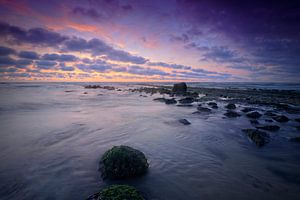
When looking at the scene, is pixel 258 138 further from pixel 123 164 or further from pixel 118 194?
pixel 118 194

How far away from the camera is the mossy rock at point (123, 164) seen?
412 cm

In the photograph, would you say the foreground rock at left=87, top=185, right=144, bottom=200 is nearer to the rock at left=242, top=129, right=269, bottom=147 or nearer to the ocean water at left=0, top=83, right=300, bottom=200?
the ocean water at left=0, top=83, right=300, bottom=200

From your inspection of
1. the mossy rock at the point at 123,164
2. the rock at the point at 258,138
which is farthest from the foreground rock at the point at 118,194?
the rock at the point at 258,138

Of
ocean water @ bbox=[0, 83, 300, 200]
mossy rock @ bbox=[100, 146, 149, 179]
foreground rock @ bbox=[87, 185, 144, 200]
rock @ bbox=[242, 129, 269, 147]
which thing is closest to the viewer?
foreground rock @ bbox=[87, 185, 144, 200]

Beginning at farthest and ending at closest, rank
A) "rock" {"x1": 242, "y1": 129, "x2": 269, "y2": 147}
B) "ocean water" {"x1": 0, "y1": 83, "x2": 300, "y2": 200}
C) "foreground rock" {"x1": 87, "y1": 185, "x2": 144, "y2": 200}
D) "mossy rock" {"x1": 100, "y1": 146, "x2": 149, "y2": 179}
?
"rock" {"x1": 242, "y1": 129, "x2": 269, "y2": 147} → "mossy rock" {"x1": 100, "y1": 146, "x2": 149, "y2": 179} → "ocean water" {"x1": 0, "y1": 83, "x2": 300, "y2": 200} → "foreground rock" {"x1": 87, "y1": 185, "x2": 144, "y2": 200}

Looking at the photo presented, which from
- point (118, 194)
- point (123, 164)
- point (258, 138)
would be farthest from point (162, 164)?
point (258, 138)

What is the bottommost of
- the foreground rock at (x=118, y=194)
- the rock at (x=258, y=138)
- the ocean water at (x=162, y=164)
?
the ocean water at (x=162, y=164)

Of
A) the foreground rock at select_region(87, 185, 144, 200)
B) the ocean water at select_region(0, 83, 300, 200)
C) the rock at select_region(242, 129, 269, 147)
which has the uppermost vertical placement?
the foreground rock at select_region(87, 185, 144, 200)

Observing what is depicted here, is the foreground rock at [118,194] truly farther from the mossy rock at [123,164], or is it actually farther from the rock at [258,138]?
the rock at [258,138]

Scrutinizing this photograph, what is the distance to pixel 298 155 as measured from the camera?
5.68 m

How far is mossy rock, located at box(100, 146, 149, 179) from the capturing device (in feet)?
13.5

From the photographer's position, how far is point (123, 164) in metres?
4.21

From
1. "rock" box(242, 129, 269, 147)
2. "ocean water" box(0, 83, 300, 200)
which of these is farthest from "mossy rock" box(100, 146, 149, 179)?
"rock" box(242, 129, 269, 147)

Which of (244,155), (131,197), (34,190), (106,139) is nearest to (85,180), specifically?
(34,190)
